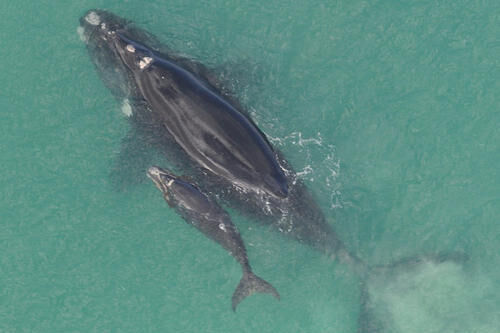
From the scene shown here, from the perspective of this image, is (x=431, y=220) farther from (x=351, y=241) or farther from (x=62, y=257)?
(x=62, y=257)

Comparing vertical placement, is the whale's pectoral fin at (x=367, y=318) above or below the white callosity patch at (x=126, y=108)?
below

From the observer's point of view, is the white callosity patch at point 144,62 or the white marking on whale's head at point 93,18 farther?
the white marking on whale's head at point 93,18

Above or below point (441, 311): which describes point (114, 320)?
below

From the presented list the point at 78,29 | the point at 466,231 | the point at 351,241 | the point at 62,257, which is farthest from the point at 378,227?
the point at 78,29

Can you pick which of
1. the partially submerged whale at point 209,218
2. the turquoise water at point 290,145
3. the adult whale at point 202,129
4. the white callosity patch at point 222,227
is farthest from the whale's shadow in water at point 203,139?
the white callosity patch at point 222,227

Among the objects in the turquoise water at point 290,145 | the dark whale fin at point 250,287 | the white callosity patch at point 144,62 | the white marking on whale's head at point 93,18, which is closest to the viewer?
the white callosity patch at point 144,62

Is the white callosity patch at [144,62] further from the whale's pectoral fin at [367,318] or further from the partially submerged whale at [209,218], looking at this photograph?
the whale's pectoral fin at [367,318]

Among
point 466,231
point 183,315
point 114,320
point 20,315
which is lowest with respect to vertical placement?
point 20,315

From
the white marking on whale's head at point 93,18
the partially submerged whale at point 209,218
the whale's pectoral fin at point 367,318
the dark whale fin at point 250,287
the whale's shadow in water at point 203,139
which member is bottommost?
the dark whale fin at point 250,287
